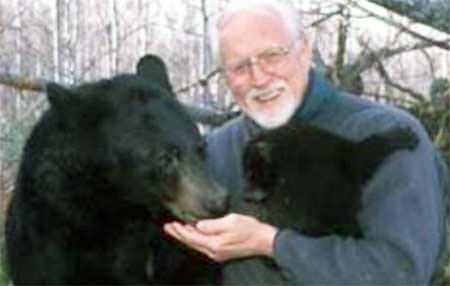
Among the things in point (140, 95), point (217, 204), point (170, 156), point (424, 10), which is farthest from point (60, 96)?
point (424, 10)

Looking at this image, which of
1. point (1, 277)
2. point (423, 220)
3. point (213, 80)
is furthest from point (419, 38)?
point (423, 220)

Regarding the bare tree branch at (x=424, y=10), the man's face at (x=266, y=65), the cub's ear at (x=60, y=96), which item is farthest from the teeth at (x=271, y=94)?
the bare tree branch at (x=424, y=10)

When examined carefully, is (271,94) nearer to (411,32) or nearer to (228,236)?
(228,236)

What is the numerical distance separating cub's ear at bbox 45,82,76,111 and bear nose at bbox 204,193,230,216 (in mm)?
494

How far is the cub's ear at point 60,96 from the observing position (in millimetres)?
3270

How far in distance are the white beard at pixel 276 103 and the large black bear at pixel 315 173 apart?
8 centimetres

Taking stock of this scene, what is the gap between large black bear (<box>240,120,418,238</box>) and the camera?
11.1 feet

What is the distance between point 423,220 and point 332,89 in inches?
22.2

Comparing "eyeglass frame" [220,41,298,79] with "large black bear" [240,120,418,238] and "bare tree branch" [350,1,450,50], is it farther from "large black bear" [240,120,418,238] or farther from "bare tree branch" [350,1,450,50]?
"bare tree branch" [350,1,450,50]

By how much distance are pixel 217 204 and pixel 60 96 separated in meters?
→ 0.55

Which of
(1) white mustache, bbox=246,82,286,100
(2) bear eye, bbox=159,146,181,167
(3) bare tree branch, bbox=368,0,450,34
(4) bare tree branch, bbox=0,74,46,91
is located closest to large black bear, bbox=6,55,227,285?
(2) bear eye, bbox=159,146,181,167

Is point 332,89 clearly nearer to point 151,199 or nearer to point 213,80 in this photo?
point 151,199

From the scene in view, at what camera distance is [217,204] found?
10.6 feet

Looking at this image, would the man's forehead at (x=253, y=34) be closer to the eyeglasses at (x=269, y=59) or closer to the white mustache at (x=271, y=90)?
the eyeglasses at (x=269, y=59)
